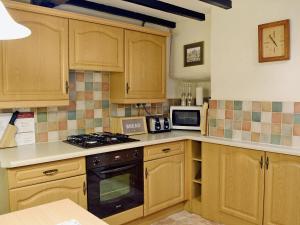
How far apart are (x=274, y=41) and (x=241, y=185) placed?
4.25 ft

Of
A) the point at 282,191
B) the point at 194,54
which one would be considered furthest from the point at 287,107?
the point at 194,54

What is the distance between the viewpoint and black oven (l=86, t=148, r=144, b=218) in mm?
2215

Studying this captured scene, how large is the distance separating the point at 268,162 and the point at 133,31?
1772 mm

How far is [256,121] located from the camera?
244cm

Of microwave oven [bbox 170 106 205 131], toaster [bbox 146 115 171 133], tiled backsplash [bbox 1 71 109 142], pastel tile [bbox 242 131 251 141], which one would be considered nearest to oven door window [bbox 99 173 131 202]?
tiled backsplash [bbox 1 71 109 142]

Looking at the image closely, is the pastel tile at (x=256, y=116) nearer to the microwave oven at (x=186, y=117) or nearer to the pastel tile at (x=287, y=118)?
the pastel tile at (x=287, y=118)

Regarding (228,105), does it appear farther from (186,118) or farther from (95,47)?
(95,47)

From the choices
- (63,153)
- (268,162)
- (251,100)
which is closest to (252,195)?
(268,162)

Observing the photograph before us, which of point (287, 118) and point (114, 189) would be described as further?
point (114, 189)

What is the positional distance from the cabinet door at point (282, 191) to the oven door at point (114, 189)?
1.11 m

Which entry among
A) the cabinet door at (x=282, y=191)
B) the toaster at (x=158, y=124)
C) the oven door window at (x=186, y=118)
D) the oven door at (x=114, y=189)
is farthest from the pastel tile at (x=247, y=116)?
the oven door at (x=114, y=189)

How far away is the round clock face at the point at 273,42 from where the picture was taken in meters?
2.24

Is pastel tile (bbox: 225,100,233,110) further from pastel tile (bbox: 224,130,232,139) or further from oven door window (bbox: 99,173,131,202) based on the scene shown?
oven door window (bbox: 99,173,131,202)

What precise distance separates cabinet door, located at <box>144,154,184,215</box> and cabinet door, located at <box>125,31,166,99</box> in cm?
73
